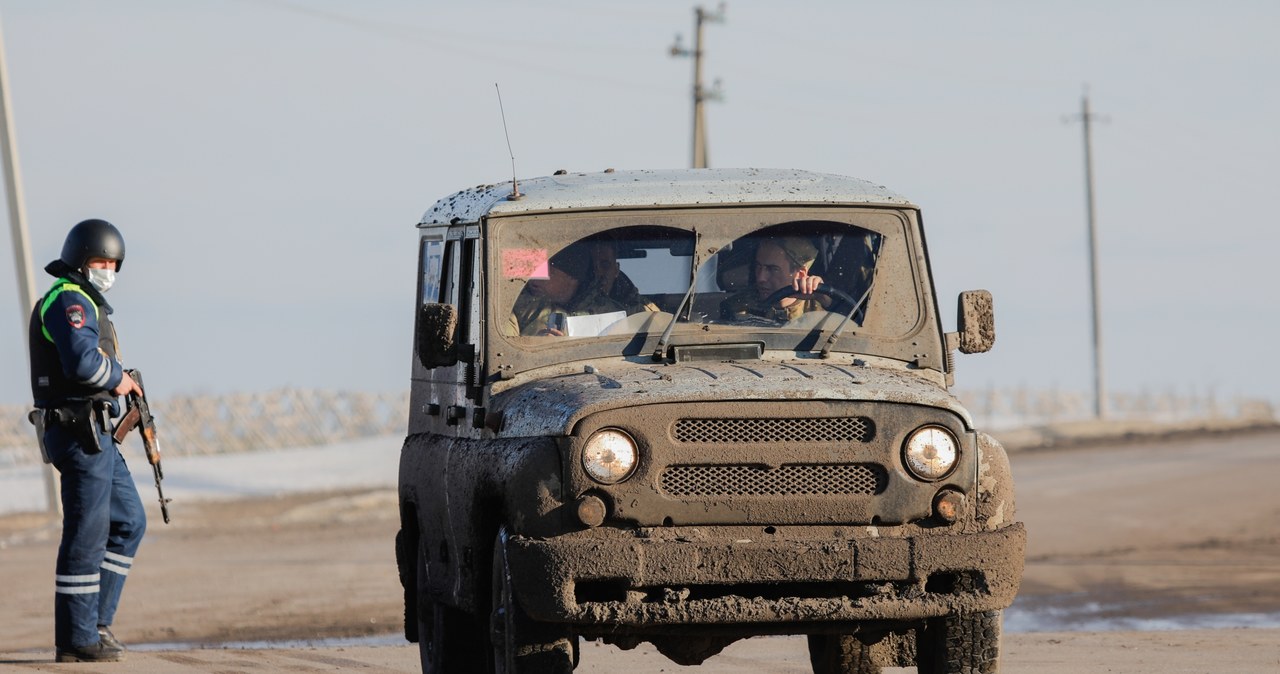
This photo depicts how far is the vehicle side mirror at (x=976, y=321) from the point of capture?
8867 millimetres

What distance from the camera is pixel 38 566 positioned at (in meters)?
20.2

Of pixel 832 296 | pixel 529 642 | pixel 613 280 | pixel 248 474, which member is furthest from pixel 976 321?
pixel 248 474

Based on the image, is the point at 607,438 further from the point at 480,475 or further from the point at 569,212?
the point at 569,212

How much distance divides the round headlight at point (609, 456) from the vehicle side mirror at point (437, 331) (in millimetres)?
1234

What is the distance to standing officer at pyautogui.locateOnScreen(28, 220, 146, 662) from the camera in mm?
10742

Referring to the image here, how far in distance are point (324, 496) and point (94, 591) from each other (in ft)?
58.6

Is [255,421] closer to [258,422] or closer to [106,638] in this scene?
[258,422]

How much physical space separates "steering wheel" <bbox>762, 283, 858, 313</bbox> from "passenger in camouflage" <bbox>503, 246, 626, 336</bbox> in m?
0.66

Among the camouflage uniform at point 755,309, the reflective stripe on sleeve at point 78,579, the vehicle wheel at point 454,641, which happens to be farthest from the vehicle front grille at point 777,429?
the reflective stripe on sleeve at point 78,579

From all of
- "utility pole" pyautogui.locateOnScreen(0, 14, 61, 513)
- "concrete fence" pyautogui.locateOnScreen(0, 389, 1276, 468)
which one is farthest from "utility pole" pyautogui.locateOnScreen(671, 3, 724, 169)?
"utility pole" pyautogui.locateOnScreen(0, 14, 61, 513)

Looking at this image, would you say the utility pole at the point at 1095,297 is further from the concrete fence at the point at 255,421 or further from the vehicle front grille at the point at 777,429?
the vehicle front grille at the point at 777,429

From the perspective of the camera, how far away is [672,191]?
895 cm

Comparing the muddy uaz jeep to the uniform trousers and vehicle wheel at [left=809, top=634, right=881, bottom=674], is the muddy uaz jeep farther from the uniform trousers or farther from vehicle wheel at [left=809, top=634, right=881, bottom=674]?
the uniform trousers

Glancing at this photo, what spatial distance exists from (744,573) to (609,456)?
64 cm
